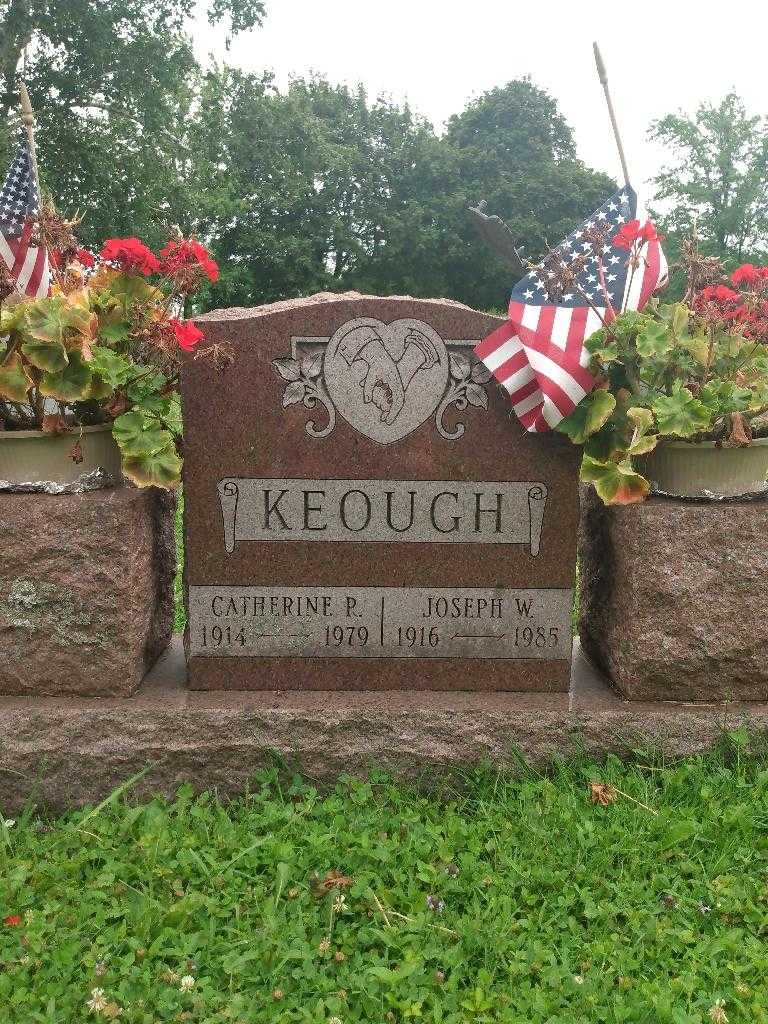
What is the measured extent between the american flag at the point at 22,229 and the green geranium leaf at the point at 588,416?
6.00 feet

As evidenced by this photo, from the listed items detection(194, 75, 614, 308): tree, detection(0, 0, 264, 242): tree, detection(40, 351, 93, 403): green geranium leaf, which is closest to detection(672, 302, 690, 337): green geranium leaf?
detection(40, 351, 93, 403): green geranium leaf

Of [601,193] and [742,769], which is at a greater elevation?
[601,193]

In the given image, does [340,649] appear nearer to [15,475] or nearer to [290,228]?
[15,475]

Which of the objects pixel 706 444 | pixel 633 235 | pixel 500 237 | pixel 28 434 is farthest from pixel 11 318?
pixel 706 444

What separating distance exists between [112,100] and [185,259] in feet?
61.6

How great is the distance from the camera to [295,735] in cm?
290

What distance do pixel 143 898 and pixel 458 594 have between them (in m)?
1.33

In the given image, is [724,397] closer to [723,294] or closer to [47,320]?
[723,294]

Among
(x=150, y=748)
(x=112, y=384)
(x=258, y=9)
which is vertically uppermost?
(x=258, y=9)

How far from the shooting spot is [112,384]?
2766mm

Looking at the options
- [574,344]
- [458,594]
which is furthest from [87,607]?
[574,344]

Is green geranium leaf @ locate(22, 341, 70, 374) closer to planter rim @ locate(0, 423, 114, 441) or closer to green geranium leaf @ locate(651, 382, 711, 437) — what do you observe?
planter rim @ locate(0, 423, 114, 441)

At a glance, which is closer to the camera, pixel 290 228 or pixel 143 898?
pixel 143 898

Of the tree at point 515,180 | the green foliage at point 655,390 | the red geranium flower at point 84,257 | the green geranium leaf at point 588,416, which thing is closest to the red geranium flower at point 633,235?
the green foliage at point 655,390
